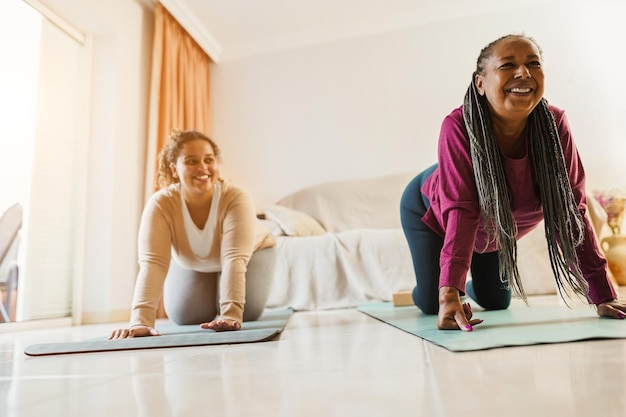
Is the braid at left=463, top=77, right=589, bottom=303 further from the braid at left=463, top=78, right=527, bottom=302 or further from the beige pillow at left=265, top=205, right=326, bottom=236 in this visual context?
the beige pillow at left=265, top=205, right=326, bottom=236

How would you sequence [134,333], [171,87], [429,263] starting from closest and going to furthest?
[134,333] < [429,263] < [171,87]

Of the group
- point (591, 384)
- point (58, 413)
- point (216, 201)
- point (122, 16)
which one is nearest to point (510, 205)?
point (591, 384)

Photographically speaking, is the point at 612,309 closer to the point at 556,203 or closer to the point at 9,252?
the point at 556,203

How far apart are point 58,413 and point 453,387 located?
1.62ft

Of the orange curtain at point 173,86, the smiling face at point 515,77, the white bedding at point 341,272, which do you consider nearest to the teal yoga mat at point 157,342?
the smiling face at point 515,77

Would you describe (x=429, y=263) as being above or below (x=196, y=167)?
below

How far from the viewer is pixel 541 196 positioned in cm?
131

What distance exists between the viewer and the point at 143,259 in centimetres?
167

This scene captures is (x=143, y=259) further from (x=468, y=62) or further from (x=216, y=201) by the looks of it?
(x=468, y=62)

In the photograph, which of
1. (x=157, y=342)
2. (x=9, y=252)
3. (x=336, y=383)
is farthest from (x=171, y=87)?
(x=336, y=383)

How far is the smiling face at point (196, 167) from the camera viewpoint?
1.83 meters

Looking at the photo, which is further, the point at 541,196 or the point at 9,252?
the point at 9,252

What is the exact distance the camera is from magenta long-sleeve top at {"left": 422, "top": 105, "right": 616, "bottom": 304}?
1262 mm

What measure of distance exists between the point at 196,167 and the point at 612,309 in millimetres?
1385
